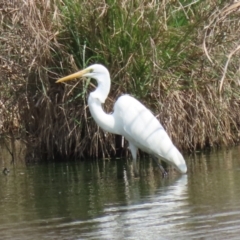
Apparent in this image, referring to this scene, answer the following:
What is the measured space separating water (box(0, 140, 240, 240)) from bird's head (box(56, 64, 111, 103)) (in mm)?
1012

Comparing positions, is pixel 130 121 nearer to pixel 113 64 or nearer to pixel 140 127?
pixel 140 127

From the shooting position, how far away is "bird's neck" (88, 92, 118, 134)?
36.2 ft

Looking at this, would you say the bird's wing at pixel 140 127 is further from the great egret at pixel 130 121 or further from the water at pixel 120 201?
the water at pixel 120 201

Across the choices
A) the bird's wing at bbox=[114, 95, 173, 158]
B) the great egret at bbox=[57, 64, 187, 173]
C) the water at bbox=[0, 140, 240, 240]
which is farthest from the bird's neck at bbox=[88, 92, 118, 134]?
the water at bbox=[0, 140, 240, 240]

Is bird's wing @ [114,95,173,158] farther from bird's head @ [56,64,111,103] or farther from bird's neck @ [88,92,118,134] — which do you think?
bird's head @ [56,64,111,103]

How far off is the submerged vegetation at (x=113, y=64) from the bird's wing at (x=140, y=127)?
2.95ft

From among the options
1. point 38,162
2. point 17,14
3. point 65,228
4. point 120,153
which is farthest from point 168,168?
point 65,228

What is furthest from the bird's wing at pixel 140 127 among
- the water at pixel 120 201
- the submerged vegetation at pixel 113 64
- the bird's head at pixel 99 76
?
the submerged vegetation at pixel 113 64

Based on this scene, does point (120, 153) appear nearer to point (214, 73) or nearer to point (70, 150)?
point (70, 150)

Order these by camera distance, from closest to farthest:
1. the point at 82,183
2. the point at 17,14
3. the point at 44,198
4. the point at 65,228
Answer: the point at 65,228
the point at 44,198
the point at 82,183
the point at 17,14

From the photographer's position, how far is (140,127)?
1094 cm

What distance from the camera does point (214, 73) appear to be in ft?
39.2

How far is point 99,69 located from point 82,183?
5.64 feet

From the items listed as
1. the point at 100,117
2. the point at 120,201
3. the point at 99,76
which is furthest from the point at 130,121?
the point at 120,201
